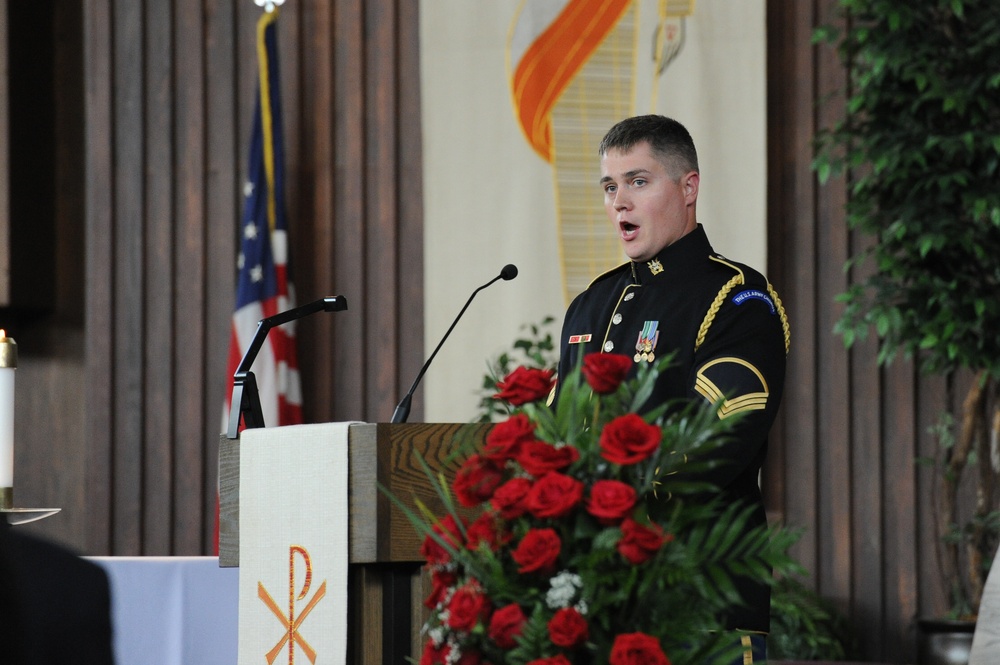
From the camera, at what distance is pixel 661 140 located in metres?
2.29

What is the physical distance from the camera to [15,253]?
196 inches

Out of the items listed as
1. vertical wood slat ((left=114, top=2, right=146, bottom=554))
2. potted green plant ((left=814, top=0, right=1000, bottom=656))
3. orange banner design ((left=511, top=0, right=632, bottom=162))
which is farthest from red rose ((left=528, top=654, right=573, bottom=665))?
vertical wood slat ((left=114, top=2, right=146, bottom=554))

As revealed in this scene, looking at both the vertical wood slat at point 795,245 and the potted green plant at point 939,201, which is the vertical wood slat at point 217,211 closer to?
the vertical wood slat at point 795,245

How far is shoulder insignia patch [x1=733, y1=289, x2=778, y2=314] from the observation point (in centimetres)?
214

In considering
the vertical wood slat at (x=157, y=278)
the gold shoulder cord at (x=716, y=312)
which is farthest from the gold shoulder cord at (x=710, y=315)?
the vertical wood slat at (x=157, y=278)

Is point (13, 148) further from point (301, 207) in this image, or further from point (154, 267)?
point (301, 207)

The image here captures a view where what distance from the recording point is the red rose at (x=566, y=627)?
133 centimetres

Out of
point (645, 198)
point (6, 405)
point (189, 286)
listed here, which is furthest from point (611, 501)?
point (189, 286)

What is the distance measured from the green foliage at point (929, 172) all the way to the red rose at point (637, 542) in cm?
309

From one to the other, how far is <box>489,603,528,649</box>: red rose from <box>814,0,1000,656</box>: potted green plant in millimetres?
3144

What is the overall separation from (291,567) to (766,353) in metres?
0.84

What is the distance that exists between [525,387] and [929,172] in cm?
320

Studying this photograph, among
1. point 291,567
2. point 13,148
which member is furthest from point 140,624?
point 13,148

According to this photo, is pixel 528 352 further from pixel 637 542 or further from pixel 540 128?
pixel 637 542
